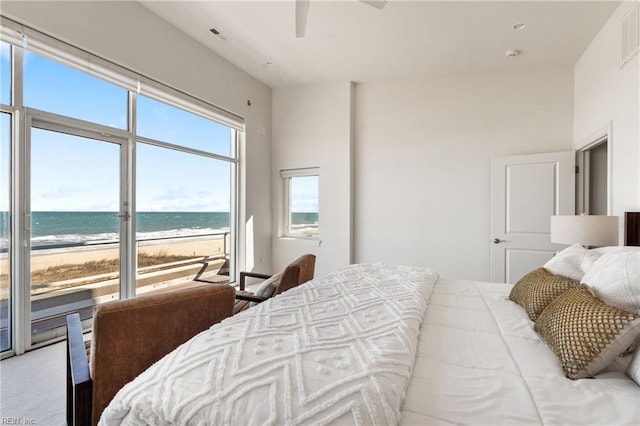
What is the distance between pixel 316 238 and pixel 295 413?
13.5 feet

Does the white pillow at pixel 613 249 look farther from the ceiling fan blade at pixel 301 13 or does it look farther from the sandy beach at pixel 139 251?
the sandy beach at pixel 139 251

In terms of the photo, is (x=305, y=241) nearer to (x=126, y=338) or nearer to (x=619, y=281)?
(x=126, y=338)

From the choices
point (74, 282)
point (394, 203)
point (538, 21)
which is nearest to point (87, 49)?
point (74, 282)

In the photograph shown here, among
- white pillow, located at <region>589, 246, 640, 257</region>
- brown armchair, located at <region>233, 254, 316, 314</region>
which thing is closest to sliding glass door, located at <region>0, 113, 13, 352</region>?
brown armchair, located at <region>233, 254, 316, 314</region>

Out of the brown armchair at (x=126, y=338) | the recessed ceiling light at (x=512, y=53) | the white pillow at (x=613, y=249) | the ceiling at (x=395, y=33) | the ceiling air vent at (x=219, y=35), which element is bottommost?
the brown armchair at (x=126, y=338)

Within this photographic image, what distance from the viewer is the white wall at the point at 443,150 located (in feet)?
12.8

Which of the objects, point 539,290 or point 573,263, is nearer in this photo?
point 539,290

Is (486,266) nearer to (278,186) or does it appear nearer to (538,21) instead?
(538,21)

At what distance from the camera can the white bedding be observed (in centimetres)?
83

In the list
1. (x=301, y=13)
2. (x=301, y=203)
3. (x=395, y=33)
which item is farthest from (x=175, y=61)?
(x=301, y=203)

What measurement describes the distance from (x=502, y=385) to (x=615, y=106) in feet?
10.2

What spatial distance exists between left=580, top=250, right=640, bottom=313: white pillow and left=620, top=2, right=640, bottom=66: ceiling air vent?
2147 millimetres

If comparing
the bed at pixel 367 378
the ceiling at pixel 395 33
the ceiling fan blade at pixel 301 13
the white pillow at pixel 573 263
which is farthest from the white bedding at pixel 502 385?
the ceiling at pixel 395 33

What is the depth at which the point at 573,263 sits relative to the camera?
5.69 ft
